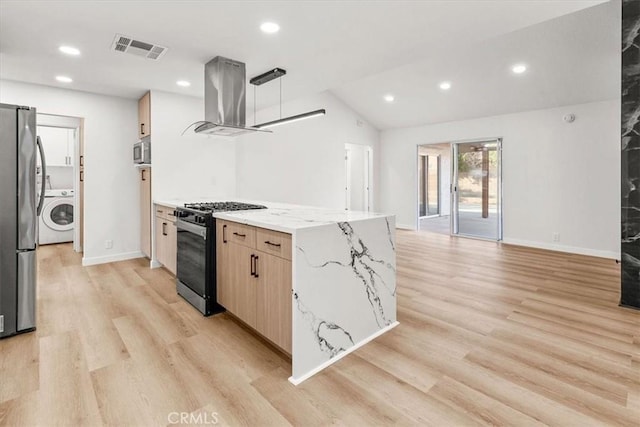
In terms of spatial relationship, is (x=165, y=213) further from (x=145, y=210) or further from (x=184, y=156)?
(x=184, y=156)

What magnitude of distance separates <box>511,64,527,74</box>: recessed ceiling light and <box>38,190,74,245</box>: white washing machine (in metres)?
7.65

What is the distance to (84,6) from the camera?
2367mm

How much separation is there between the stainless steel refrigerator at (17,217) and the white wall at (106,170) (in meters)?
2.31

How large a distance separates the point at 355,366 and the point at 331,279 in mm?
555

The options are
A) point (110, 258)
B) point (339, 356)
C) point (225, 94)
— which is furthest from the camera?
point (110, 258)

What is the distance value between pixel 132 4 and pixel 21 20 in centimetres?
99

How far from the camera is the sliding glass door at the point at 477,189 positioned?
20.7ft


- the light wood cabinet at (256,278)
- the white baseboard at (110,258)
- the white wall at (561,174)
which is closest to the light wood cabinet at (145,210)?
the white baseboard at (110,258)

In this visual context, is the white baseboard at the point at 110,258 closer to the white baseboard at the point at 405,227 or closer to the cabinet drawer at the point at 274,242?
the cabinet drawer at the point at 274,242

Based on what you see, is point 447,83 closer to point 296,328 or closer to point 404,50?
point 404,50

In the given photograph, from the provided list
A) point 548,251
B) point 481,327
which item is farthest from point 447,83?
point 481,327

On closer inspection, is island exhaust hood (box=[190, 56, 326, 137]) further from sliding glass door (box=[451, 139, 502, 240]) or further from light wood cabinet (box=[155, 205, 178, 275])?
sliding glass door (box=[451, 139, 502, 240])

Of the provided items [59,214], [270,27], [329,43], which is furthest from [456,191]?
[59,214]

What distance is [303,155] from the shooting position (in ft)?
21.6
